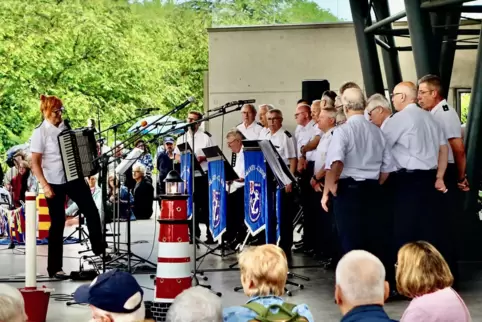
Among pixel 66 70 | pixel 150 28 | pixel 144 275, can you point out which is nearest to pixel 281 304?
pixel 144 275

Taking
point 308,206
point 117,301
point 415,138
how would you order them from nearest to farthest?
point 117,301 → point 415,138 → point 308,206

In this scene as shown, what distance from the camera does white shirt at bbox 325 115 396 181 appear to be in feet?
27.8

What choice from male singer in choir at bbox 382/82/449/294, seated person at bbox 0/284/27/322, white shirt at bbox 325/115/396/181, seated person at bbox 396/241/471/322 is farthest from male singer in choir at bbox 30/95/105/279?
seated person at bbox 0/284/27/322

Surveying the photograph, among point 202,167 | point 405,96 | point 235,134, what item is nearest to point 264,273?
point 405,96

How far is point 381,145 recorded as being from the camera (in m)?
8.55

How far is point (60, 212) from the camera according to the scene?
398 inches

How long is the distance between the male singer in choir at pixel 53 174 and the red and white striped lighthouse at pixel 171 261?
2.66m

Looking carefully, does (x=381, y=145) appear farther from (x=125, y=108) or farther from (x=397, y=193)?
(x=125, y=108)

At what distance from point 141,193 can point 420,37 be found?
1092cm

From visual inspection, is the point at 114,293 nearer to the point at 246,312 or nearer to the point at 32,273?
the point at 246,312

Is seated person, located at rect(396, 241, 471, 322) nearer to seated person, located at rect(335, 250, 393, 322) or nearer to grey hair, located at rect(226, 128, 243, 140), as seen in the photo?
seated person, located at rect(335, 250, 393, 322)

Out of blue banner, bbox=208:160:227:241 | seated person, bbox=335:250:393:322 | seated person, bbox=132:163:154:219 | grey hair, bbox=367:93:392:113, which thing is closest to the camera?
seated person, bbox=335:250:393:322

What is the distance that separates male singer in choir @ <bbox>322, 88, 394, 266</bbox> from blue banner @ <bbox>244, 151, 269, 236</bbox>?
83.1 inches

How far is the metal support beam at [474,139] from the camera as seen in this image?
35.6 ft
